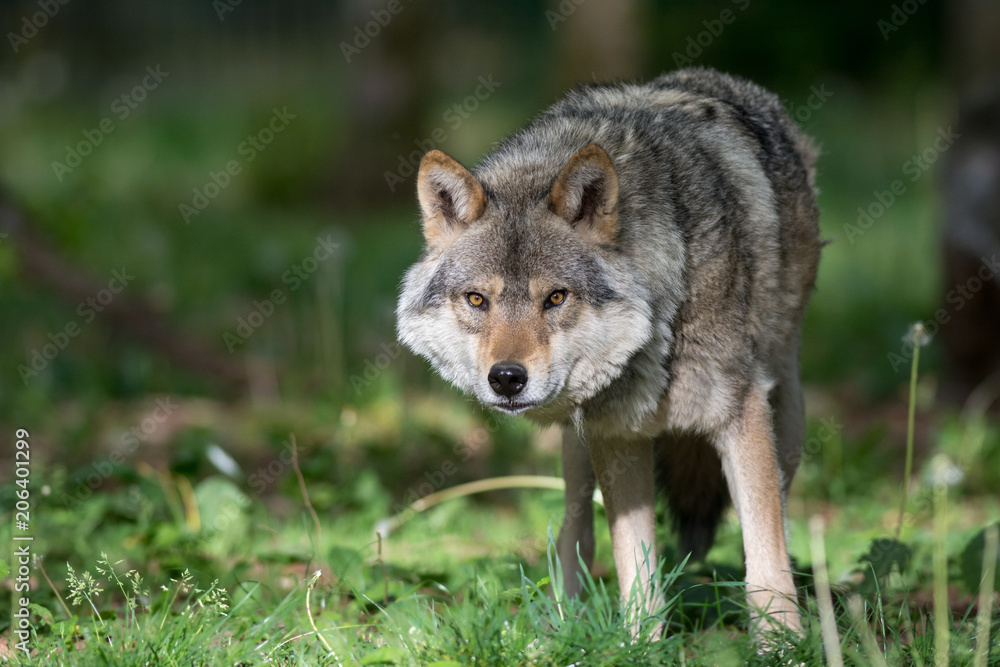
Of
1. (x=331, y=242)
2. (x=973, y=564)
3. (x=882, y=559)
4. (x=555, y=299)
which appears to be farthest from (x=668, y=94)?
(x=331, y=242)

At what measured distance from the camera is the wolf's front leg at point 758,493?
3650mm

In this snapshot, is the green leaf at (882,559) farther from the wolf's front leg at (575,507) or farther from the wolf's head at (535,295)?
the wolf's head at (535,295)

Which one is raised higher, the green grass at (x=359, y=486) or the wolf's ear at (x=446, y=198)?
the wolf's ear at (x=446, y=198)

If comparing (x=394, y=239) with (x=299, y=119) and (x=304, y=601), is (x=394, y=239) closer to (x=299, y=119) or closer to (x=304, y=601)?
(x=299, y=119)

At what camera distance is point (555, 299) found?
342 centimetres

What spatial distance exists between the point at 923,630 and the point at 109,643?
2694 millimetres

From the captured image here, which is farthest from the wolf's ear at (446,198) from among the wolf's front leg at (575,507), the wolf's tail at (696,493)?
the wolf's tail at (696,493)

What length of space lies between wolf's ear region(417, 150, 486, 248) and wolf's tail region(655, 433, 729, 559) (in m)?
1.37

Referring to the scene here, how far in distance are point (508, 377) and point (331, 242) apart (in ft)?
18.4

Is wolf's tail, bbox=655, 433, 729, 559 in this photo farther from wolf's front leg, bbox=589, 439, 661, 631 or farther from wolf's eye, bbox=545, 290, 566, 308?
wolf's eye, bbox=545, 290, 566, 308

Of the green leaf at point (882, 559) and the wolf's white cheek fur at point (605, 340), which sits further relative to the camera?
the green leaf at point (882, 559)

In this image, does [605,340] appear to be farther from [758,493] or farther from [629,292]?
[758,493]

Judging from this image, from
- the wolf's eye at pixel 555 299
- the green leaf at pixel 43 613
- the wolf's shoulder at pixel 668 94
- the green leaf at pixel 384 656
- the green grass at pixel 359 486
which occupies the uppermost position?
the wolf's shoulder at pixel 668 94

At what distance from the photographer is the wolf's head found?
333 cm
